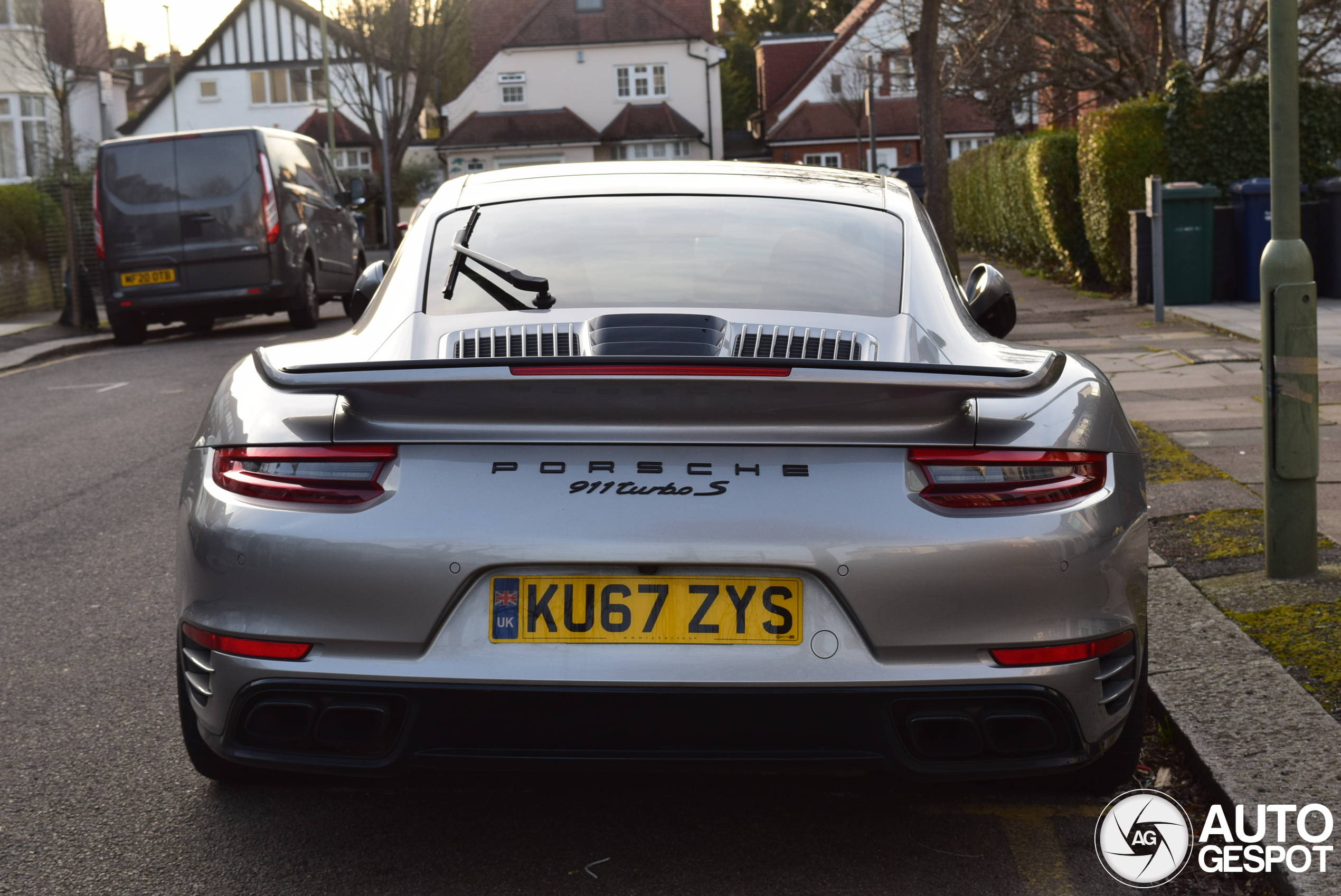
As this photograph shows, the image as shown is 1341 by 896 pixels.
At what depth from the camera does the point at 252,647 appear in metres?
2.93

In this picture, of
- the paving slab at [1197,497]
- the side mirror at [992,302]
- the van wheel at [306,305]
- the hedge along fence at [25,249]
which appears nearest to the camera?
the side mirror at [992,302]

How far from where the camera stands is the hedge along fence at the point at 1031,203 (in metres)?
19.4

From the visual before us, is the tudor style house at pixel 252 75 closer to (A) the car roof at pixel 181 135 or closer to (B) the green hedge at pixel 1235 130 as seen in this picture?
(A) the car roof at pixel 181 135

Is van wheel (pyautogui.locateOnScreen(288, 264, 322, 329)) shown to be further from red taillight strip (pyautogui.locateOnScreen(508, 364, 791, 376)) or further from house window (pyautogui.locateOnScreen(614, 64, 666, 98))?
house window (pyautogui.locateOnScreen(614, 64, 666, 98))

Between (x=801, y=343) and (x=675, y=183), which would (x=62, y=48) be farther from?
(x=801, y=343)

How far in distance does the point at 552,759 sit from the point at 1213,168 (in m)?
16.1

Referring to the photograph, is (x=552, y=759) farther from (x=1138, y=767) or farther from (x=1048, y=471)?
(x=1138, y=767)

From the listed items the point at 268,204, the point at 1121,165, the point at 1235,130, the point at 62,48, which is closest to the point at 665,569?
the point at 1121,165

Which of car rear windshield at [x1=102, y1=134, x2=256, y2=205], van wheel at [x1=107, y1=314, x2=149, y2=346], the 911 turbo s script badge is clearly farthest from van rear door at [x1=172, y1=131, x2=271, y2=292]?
the 911 turbo s script badge

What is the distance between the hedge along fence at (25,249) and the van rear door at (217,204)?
5.30 m

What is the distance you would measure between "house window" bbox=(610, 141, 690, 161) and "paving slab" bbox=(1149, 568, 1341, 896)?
219 feet

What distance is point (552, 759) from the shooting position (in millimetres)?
2848

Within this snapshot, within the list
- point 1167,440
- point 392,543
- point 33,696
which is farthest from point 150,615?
point 1167,440

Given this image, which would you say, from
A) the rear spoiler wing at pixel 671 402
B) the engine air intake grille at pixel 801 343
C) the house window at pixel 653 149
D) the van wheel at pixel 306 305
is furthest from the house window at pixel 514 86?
the rear spoiler wing at pixel 671 402
